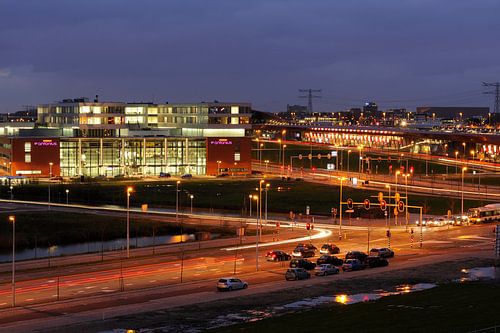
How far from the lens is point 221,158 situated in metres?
149

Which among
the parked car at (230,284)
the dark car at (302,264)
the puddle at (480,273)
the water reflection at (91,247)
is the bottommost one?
the water reflection at (91,247)

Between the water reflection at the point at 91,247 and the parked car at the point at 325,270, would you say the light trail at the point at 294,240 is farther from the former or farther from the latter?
the parked car at the point at 325,270

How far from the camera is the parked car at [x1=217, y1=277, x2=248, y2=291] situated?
49.5 m

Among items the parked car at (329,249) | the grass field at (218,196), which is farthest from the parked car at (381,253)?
the grass field at (218,196)

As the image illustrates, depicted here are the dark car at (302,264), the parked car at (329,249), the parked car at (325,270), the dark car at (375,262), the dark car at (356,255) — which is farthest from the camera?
the parked car at (329,249)

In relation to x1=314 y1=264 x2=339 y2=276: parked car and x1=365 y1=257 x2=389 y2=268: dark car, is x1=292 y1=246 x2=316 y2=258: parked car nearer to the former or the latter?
x1=365 y1=257 x2=389 y2=268: dark car

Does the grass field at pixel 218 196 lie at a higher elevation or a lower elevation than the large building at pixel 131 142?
lower

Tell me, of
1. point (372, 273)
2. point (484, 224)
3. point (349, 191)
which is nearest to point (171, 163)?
point (349, 191)

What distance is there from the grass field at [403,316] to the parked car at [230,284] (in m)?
7.44

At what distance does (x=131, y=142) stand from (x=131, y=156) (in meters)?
2.43

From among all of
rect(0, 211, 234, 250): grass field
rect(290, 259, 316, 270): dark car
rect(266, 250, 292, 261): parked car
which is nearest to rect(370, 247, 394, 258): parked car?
rect(266, 250, 292, 261): parked car

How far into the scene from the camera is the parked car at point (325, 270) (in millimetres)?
56375

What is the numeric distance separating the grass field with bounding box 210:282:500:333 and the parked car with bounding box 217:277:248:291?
744 centimetres

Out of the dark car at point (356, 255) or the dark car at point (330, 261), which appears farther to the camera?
the dark car at point (356, 255)
